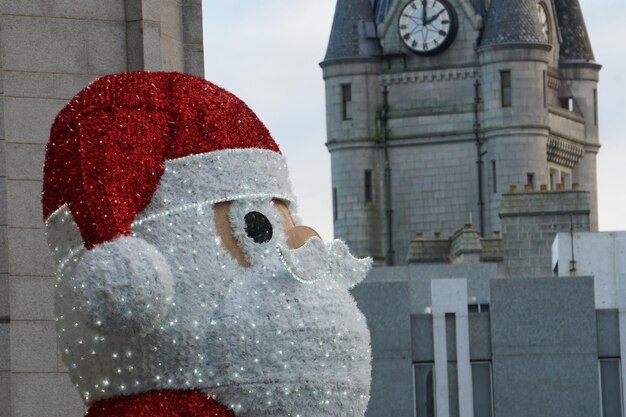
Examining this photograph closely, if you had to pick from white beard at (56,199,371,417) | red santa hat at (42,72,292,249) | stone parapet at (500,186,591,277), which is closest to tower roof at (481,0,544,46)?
stone parapet at (500,186,591,277)

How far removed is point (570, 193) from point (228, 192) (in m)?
65.9

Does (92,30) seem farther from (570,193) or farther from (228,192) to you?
(570,193)

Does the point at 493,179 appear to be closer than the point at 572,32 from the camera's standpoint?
Yes

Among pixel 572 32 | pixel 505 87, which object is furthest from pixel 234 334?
pixel 572 32

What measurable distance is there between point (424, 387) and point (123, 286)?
43.7 metres

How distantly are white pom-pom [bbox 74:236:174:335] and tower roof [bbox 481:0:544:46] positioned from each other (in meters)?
100

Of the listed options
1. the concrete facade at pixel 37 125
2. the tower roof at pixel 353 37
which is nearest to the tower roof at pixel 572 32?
the tower roof at pixel 353 37

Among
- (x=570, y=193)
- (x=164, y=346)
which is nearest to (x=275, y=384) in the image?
(x=164, y=346)

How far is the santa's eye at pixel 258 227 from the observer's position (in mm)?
10023

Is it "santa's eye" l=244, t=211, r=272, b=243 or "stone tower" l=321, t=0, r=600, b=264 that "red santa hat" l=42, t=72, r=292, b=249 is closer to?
"santa's eye" l=244, t=211, r=272, b=243

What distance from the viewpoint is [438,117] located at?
371 feet

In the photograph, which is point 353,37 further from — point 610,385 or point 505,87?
point 610,385

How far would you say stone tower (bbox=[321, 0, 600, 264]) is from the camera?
364ft

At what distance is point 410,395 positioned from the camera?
52656 millimetres
